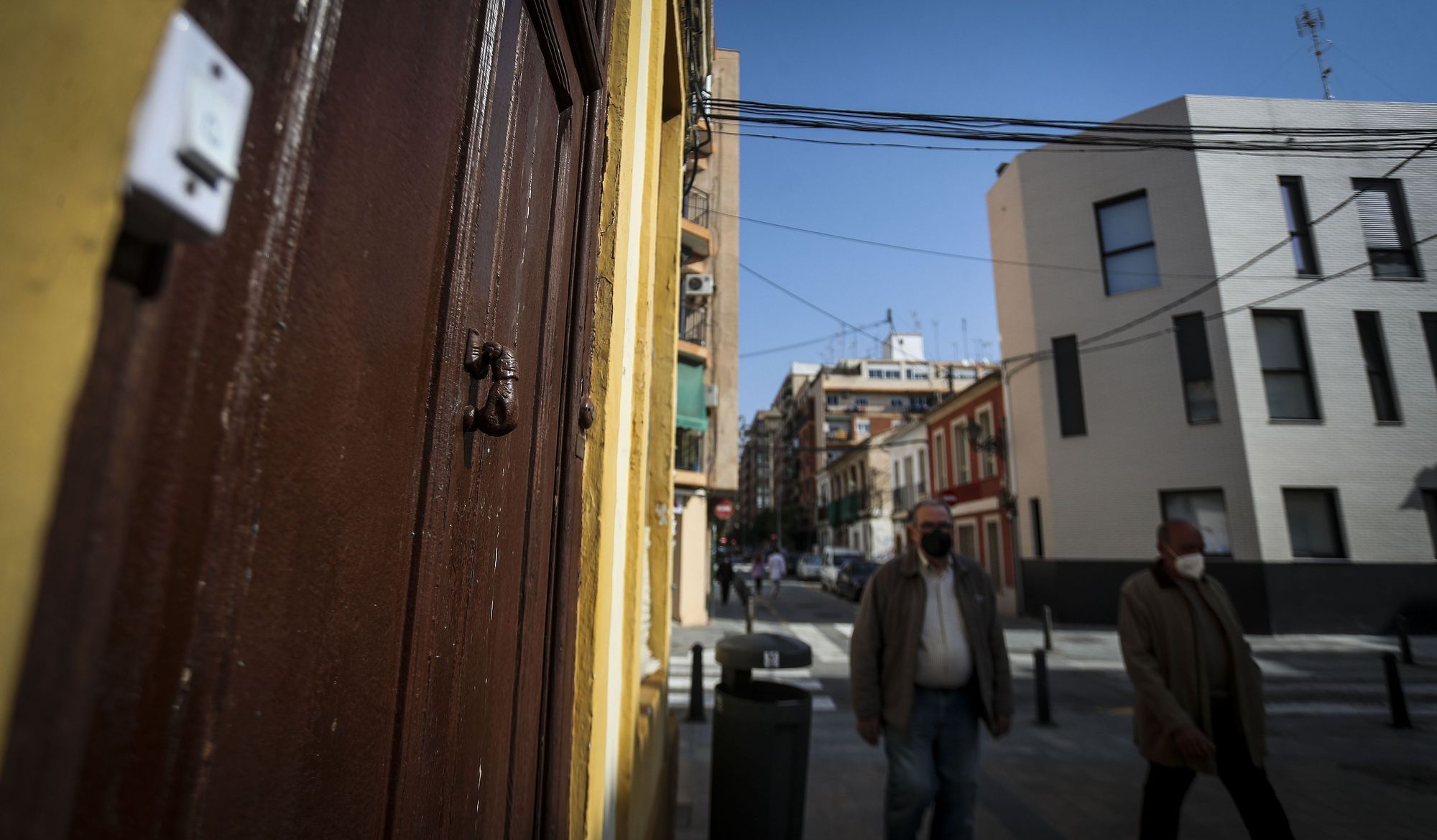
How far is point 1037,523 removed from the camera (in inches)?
650

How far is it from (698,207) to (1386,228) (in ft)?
51.2

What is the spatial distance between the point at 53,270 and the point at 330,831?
2.19 ft

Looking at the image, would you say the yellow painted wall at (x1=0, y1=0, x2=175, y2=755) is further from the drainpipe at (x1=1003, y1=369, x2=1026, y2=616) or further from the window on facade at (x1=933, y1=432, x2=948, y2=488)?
the window on facade at (x1=933, y1=432, x2=948, y2=488)

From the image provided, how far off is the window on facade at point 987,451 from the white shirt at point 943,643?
16689 millimetres

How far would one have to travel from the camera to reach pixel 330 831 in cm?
76

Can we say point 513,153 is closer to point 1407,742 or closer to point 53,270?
point 53,270

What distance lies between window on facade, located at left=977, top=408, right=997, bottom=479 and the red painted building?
2 cm

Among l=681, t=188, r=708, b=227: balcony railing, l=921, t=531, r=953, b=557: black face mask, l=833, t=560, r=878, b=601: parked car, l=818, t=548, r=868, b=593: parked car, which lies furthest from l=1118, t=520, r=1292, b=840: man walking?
l=818, t=548, r=868, b=593: parked car

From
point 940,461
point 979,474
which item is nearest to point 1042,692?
point 979,474

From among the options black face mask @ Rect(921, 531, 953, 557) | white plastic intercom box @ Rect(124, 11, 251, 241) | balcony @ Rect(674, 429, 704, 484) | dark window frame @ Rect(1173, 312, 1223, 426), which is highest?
dark window frame @ Rect(1173, 312, 1223, 426)

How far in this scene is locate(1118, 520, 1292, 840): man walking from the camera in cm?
295

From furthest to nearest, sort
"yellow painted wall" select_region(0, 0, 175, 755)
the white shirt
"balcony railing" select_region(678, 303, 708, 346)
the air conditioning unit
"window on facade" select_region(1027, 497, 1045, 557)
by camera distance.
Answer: "balcony railing" select_region(678, 303, 708, 346) → "window on facade" select_region(1027, 497, 1045, 557) → the air conditioning unit → the white shirt → "yellow painted wall" select_region(0, 0, 175, 755)

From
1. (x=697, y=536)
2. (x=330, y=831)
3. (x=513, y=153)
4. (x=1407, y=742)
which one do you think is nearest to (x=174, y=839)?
(x=330, y=831)

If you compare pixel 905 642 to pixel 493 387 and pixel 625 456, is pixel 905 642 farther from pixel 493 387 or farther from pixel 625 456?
pixel 493 387
